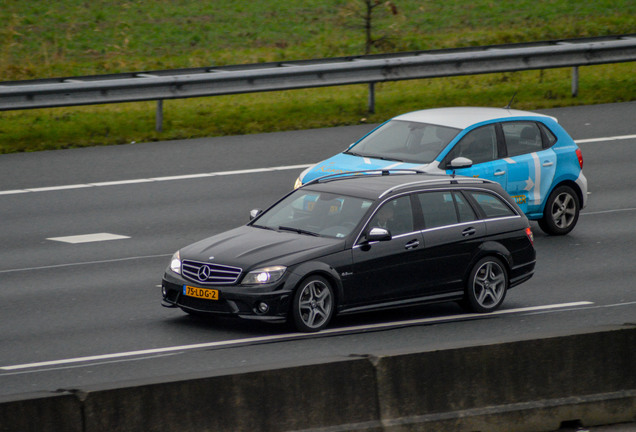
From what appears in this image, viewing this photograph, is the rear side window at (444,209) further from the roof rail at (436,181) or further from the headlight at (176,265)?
the headlight at (176,265)

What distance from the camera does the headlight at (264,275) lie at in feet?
36.4

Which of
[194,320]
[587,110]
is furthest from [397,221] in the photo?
[587,110]

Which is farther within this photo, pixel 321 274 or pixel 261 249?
pixel 261 249

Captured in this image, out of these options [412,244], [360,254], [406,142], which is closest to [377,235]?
[360,254]

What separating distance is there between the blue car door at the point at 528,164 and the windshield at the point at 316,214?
3925mm

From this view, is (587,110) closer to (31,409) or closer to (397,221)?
(397,221)

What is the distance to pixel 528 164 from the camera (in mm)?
15797

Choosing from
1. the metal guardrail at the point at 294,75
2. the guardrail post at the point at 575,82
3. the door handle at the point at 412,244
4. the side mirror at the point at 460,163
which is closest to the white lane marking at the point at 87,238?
the side mirror at the point at 460,163

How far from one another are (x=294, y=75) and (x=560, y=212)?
316 inches

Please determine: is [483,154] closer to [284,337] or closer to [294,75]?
[284,337]

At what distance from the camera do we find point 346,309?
11.6 m

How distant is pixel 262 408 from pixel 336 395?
20.0 inches

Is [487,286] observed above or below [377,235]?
below

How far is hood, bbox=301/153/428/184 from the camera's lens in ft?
49.4
